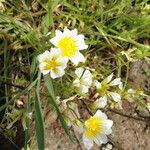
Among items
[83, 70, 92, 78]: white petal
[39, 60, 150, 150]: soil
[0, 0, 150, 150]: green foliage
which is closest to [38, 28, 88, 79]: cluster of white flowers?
[83, 70, 92, 78]: white petal

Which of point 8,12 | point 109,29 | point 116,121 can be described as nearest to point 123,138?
point 116,121

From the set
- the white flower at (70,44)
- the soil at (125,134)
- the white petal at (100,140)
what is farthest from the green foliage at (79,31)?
the white petal at (100,140)

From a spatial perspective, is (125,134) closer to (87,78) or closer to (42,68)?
(87,78)

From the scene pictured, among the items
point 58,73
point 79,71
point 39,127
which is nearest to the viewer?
point 39,127

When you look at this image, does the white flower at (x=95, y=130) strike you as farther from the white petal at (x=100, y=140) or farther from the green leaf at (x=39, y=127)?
the green leaf at (x=39, y=127)

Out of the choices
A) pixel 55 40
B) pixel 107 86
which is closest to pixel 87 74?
pixel 107 86

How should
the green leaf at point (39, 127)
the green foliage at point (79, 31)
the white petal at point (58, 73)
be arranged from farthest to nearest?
the green foliage at point (79, 31)
the white petal at point (58, 73)
the green leaf at point (39, 127)

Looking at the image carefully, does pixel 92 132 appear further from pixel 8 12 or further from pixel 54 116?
pixel 8 12
